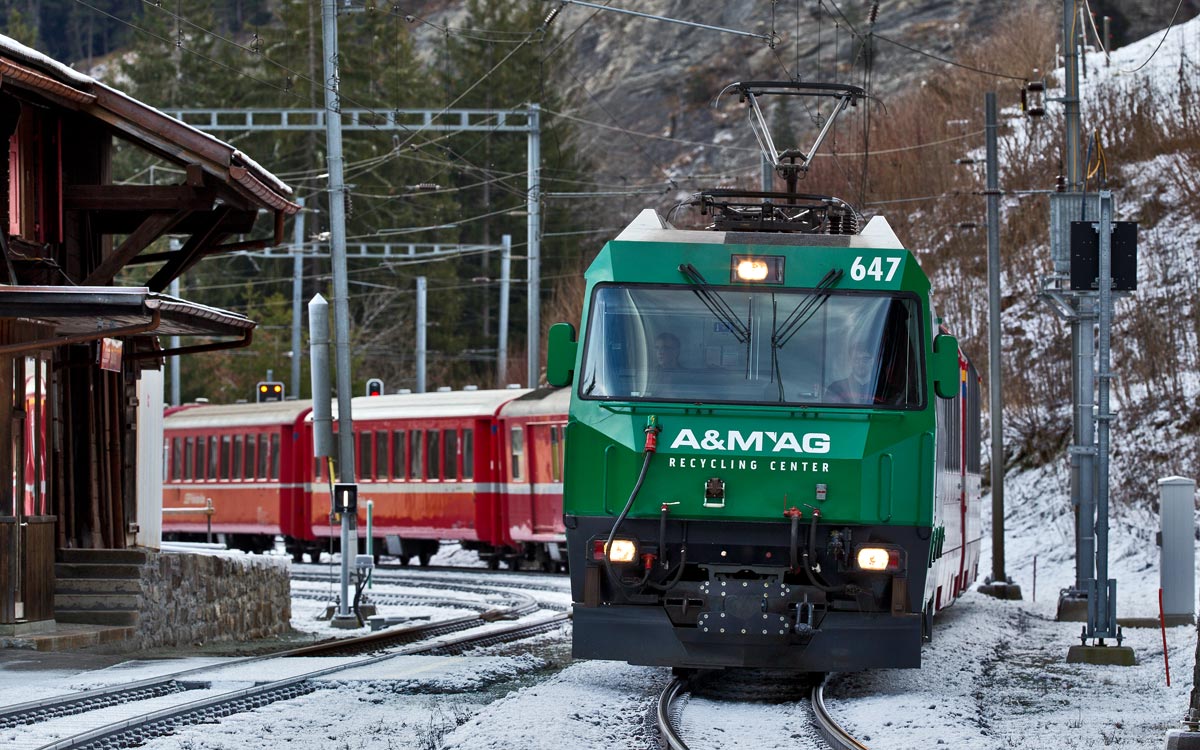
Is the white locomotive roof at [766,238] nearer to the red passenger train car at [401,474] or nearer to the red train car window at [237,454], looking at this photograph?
the red passenger train car at [401,474]

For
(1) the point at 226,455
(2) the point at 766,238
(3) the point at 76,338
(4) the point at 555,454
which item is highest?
(2) the point at 766,238

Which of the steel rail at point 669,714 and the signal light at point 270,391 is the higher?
the signal light at point 270,391

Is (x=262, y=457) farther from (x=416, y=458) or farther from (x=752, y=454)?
(x=752, y=454)

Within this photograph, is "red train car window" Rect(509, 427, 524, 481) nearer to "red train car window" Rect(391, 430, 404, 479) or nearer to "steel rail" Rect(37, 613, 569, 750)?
"red train car window" Rect(391, 430, 404, 479)

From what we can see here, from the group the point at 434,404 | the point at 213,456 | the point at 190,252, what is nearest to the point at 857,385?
the point at 190,252

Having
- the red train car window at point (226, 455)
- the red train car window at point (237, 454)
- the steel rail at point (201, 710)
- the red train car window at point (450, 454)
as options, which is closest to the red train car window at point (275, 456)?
the red train car window at point (237, 454)

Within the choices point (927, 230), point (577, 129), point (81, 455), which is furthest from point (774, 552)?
point (577, 129)

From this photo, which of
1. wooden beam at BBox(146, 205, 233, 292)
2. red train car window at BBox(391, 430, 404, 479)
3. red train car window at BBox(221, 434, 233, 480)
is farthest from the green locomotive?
red train car window at BBox(221, 434, 233, 480)

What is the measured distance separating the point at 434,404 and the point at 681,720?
22.4 meters

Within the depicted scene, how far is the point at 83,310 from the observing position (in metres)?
15.0

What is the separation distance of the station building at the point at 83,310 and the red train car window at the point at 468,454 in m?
12.1

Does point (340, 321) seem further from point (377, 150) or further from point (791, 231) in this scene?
point (377, 150)

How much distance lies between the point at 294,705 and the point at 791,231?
5171 mm

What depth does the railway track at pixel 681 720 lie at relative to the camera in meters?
11.0
